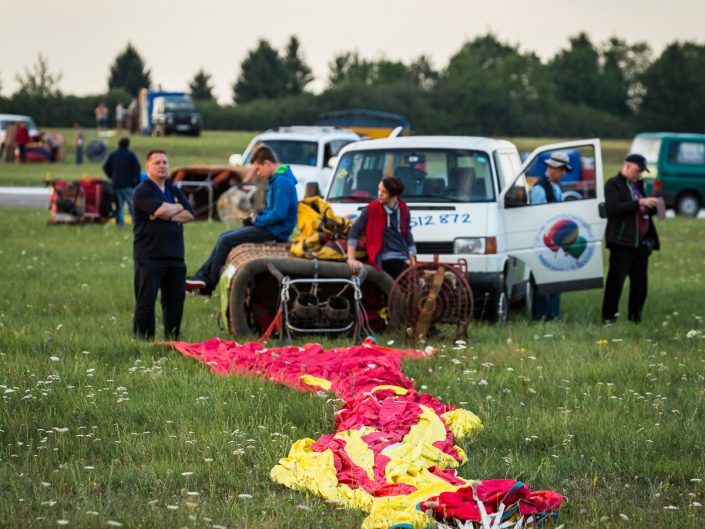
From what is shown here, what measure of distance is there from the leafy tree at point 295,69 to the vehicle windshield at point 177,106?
45796 mm

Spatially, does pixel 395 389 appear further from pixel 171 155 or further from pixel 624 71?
pixel 624 71

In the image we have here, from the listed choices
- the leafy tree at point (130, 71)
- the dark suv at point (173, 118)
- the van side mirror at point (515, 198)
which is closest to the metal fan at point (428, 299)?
the van side mirror at point (515, 198)

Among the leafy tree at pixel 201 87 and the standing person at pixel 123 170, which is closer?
the standing person at pixel 123 170

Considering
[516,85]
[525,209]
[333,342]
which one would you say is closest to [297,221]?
[333,342]

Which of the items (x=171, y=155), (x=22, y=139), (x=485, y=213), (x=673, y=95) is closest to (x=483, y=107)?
(x=673, y=95)

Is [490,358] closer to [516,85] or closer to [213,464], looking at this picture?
[213,464]

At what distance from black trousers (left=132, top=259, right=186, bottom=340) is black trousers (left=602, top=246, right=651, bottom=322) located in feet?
15.2

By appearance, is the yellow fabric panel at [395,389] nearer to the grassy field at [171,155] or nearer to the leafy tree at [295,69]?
the grassy field at [171,155]

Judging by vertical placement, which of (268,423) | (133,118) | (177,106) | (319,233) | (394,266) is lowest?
(268,423)

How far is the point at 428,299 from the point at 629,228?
277cm

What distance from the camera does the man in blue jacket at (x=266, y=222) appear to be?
12.7 metres

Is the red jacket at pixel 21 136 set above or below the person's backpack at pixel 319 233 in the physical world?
above

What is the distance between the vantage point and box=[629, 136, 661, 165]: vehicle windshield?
1294 inches

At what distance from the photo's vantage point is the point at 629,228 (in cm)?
1345
